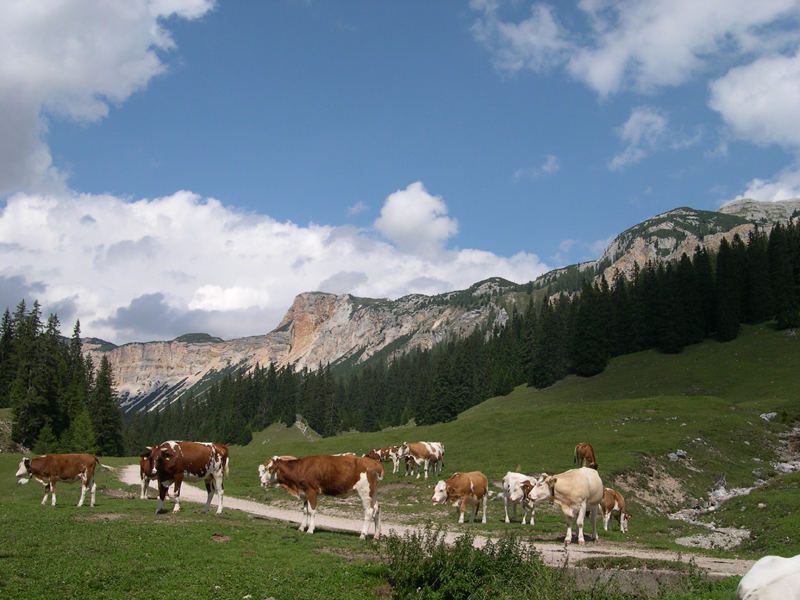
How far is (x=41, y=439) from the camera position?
6688cm

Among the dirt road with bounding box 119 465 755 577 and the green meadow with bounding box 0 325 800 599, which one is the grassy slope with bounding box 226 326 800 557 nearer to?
the green meadow with bounding box 0 325 800 599

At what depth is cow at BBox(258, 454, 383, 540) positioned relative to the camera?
16.7 meters

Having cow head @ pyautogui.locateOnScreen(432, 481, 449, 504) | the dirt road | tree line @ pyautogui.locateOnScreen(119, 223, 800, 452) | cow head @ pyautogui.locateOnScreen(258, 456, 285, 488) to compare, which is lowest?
the dirt road

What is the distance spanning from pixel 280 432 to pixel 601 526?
11626cm

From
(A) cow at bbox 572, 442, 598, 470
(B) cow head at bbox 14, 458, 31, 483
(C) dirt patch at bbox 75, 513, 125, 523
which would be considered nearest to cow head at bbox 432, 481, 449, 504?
(C) dirt patch at bbox 75, 513, 125, 523

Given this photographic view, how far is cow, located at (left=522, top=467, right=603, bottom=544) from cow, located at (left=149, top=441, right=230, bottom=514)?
12042 mm

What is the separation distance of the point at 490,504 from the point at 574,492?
447 inches

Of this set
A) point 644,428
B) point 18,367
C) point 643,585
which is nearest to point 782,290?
point 644,428

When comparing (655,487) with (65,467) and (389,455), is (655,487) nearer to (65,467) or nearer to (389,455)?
(389,455)

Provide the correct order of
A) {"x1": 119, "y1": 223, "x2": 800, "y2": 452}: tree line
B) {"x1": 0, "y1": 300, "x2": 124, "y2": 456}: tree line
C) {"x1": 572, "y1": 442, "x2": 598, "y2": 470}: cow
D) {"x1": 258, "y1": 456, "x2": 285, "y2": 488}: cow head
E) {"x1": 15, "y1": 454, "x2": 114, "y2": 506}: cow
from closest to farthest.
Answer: {"x1": 258, "y1": 456, "x2": 285, "y2": 488}: cow head < {"x1": 15, "y1": 454, "x2": 114, "y2": 506}: cow < {"x1": 572, "y1": 442, "x2": 598, "y2": 470}: cow < {"x1": 0, "y1": 300, "x2": 124, "y2": 456}: tree line < {"x1": 119, "y1": 223, "x2": 800, "y2": 452}: tree line

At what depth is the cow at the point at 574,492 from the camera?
17219 millimetres

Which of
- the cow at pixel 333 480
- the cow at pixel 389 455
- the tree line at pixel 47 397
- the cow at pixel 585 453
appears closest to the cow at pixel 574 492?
the cow at pixel 333 480

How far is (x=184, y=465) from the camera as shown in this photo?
1953cm

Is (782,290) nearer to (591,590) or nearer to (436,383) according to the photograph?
(436,383)
